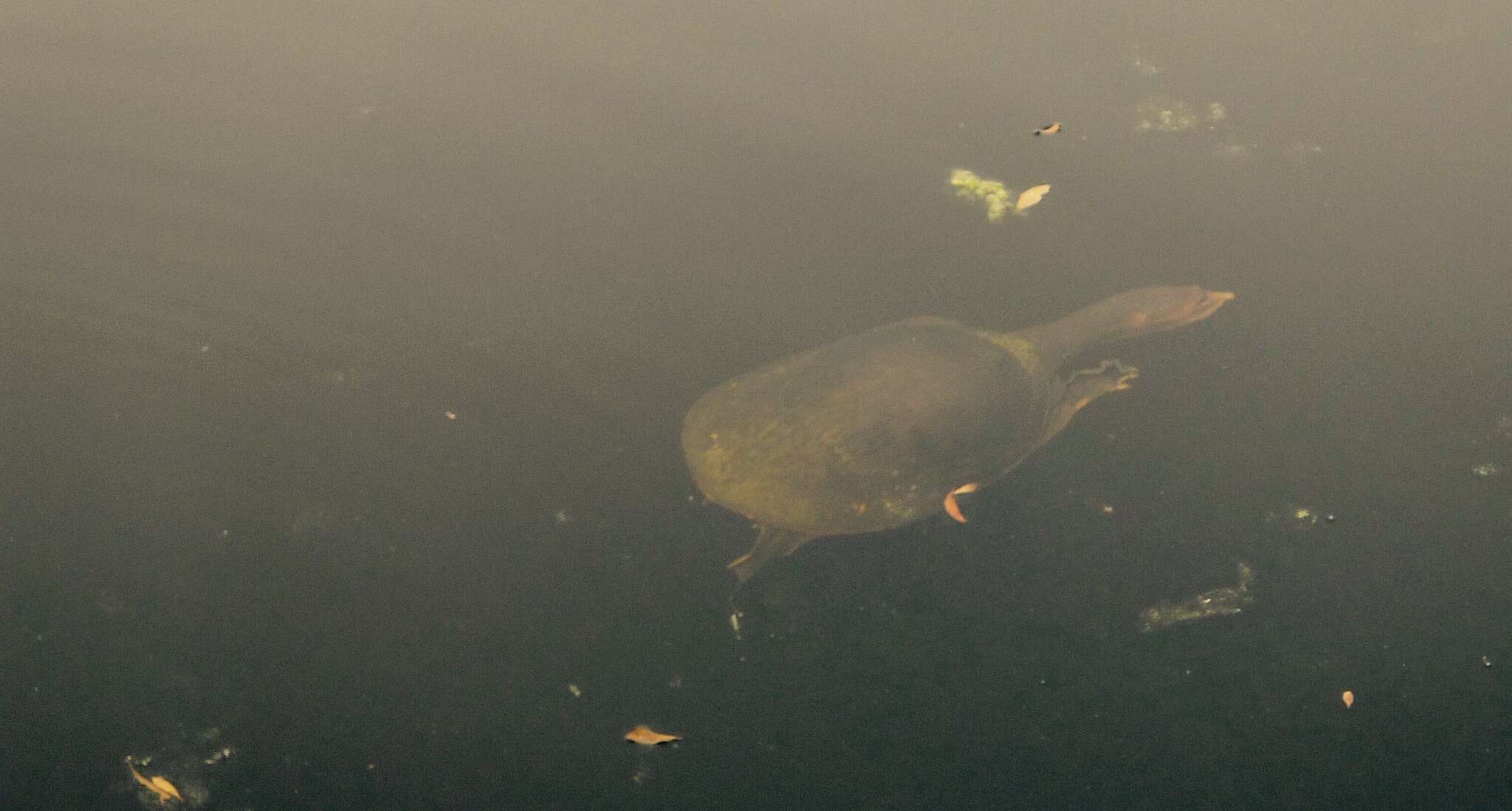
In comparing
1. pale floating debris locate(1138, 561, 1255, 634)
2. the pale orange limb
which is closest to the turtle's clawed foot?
pale floating debris locate(1138, 561, 1255, 634)

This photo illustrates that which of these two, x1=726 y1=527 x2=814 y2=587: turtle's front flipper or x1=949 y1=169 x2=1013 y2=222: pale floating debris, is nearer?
x1=726 y1=527 x2=814 y2=587: turtle's front flipper

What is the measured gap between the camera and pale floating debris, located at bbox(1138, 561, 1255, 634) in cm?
346

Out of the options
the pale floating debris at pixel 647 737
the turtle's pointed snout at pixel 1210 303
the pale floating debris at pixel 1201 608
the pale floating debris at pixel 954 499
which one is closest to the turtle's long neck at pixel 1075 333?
the turtle's pointed snout at pixel 1210 303

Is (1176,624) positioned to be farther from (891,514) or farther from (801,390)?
(801,390)

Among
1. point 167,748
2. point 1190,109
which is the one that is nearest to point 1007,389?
point 1190,109

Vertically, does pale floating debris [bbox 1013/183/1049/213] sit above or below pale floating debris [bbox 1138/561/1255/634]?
above

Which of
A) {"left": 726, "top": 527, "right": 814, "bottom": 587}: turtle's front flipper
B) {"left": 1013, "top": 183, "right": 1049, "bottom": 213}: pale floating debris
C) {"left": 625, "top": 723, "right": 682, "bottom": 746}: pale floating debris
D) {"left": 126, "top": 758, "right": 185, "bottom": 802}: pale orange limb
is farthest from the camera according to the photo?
{"left": 1013, "top": 183, "right": 1049, "bottom": 213}: pale floating debris

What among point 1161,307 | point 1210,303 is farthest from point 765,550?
point 1210,303

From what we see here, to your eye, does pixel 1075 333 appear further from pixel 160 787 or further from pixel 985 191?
pixel 160 787

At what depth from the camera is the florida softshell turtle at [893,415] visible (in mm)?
3604

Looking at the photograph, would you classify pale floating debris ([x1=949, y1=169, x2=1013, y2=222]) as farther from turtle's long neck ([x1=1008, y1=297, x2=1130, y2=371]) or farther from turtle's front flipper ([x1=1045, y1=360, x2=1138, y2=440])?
turtle's front flipper ([x1=1045, y1=360, x2=1138, y2=440])

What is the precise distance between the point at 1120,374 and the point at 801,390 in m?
1.30

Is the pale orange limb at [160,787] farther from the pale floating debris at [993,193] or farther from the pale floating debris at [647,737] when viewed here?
the pale floating debris at [993,193]

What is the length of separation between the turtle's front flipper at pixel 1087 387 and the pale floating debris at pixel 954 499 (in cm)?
42
